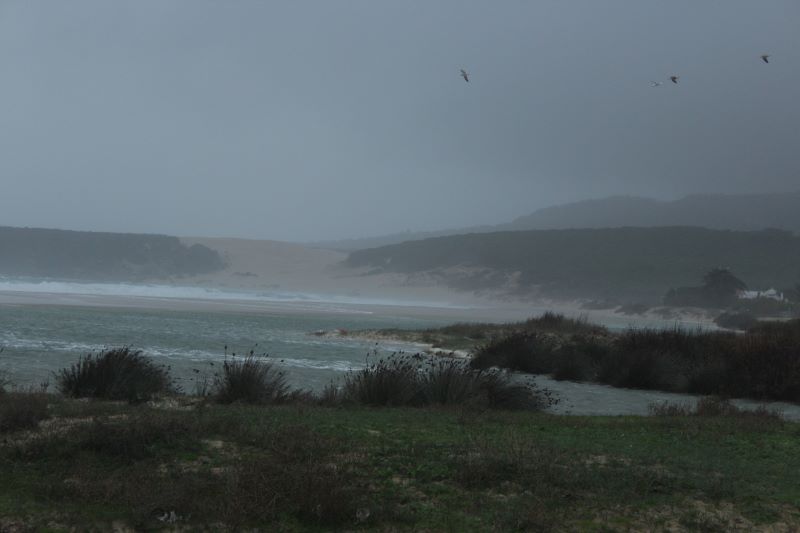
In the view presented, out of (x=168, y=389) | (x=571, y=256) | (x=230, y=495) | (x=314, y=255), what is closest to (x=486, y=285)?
(x=571, y=256)

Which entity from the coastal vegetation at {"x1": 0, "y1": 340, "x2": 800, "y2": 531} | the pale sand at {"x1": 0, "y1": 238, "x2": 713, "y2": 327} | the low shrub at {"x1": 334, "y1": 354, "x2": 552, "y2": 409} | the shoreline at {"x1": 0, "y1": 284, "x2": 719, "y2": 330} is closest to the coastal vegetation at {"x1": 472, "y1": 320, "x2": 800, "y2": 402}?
the low shrub at {"x1": 334, "y1": 354, "x2": 552, "y2": 409}

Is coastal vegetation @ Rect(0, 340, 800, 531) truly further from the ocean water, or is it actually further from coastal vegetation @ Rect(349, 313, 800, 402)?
coastal vegetation @ Rect(349, 313, 800, 402)

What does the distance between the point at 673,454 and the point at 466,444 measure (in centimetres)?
216

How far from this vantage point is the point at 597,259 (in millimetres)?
119062

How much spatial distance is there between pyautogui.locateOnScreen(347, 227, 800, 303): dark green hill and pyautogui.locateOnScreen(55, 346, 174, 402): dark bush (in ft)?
285

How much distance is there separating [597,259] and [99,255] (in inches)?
2726

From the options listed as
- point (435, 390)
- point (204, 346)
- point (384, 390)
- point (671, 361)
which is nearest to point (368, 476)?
point (384, 390)

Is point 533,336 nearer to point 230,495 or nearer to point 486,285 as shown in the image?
point 230,495

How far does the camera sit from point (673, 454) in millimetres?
8742

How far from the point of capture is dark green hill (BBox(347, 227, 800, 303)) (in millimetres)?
103375

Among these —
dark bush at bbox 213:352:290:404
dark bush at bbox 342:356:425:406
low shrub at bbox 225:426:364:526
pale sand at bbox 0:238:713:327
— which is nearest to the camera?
low shrub at bbox 225:426:364:526

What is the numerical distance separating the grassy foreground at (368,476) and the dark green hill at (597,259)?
89.8 m

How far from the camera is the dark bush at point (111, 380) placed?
40.3ft

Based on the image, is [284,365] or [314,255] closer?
[284,365]
